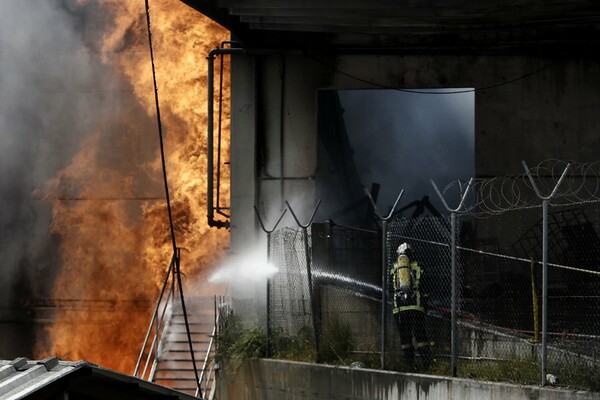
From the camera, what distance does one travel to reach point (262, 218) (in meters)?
17.9

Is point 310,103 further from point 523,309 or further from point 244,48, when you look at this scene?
point 523,309

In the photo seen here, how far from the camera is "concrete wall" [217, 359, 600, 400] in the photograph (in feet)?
36.0

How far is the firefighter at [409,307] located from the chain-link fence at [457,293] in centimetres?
13

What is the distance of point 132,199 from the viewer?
87.5ft

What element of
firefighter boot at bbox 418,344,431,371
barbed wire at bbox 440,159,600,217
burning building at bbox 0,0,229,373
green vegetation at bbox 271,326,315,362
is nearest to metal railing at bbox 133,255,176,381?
burning building at bbox 0,0,229,373

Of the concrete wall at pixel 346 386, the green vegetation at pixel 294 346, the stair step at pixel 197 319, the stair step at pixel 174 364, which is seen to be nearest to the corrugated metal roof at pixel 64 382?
the concrete wall at pixel 346 386

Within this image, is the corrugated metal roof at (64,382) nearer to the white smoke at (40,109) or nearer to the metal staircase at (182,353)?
the metal staircase at (182,353)

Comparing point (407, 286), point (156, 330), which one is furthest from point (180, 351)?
point (407, 286)

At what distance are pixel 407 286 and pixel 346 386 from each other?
149 cm

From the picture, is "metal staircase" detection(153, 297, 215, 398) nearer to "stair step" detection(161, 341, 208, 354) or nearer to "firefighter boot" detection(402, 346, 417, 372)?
"stair step" detection(161, 341, 208, 354)

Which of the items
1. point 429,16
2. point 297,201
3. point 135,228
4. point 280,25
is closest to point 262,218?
point 297,201

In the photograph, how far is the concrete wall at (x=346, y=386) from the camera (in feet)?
36.0

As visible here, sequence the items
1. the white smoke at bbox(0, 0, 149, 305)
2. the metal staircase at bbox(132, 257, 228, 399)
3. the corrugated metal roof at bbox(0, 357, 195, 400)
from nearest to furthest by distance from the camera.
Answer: the corrugated metal roof at bbox(0, 357, 195, 400) < the metal staircase at bbox(132, 257, 228, 399) < the white smoke at bbox(0, 0, 149, 305)

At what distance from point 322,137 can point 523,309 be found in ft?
16.9
